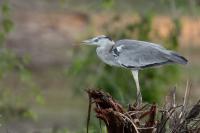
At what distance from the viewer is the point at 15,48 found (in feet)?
66.8

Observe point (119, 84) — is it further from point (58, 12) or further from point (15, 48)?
point (58, 12)

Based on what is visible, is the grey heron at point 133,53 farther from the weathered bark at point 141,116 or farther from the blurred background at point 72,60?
the blurred background at point 72,60

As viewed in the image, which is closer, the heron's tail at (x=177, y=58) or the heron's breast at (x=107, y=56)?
the heron's tail at (x=177, y=58)

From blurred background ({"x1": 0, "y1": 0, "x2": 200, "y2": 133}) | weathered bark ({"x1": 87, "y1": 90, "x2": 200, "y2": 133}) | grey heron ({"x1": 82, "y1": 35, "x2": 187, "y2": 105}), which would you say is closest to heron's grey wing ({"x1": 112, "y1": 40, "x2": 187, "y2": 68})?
grey heron ({"x1": 82, "y1": 35, "x2": 187, "y2": 105})

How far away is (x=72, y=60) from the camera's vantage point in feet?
48.2

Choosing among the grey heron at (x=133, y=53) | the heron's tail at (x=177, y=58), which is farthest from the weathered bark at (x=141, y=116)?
the grey heron at (x=133, y=53)

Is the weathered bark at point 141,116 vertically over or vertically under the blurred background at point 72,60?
under

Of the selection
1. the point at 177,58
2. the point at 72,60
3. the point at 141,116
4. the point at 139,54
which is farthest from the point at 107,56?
the point at 72,60

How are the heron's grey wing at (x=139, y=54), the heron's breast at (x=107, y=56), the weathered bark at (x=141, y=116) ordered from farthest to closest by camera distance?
the heron's breast at (x=107, y=56)
the heron's grey wing at (x=139, y=54)
the weathered bark at (x=141, y=116)

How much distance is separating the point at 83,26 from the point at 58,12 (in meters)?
1.11

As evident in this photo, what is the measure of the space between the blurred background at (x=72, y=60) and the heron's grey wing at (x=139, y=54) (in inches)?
82.2

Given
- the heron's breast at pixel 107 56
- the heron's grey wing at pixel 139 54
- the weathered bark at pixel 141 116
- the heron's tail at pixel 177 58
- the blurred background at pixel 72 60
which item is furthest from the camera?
the blurred background at pixel 72 60

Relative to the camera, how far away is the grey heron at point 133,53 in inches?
257

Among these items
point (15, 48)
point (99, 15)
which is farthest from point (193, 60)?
point (15, 48)
